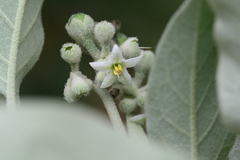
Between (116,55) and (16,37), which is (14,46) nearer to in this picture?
(16,37)

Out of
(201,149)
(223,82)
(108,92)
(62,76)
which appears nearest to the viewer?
(223,82)

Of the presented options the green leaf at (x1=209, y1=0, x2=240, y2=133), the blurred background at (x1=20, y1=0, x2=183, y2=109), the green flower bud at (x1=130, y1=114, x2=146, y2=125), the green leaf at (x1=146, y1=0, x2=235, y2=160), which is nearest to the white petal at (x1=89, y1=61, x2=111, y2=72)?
the green flower bud at (x1=130, y1=114, x2=146, y2=125)

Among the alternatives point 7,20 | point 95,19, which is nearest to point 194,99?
point 7,20

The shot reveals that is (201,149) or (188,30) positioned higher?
(188,30)

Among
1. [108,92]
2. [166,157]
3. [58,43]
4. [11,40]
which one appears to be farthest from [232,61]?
[58,43]

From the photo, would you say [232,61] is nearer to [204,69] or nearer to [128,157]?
[204,69]

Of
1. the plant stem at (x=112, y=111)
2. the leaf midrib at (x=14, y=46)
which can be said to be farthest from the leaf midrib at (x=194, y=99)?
the leaf midrib at (x=14, y=46)

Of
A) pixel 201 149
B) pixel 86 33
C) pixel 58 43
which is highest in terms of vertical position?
pixel 58 43
